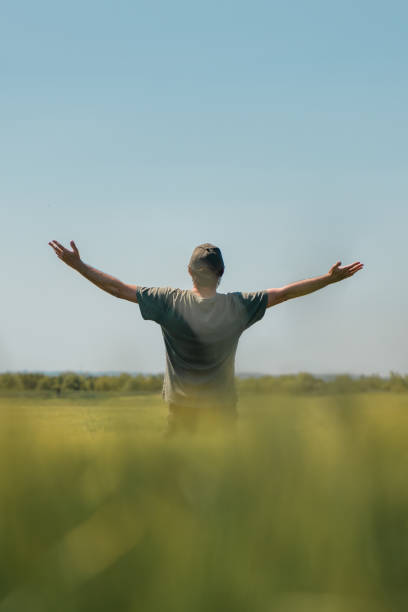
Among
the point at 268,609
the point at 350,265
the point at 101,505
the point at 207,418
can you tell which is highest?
the point at 350,265

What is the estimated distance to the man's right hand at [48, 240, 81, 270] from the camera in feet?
16.8

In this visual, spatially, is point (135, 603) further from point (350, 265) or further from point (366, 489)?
point (350, 265)

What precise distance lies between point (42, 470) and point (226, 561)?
0.91 feet

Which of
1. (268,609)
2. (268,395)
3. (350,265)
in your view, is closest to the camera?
(268,609)

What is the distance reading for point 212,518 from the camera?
81 cm

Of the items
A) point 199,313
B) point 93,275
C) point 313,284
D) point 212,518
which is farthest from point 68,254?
point 212,518

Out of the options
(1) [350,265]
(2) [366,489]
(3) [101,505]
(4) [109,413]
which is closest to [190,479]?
(3) [101,505]

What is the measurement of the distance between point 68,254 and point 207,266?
111cm

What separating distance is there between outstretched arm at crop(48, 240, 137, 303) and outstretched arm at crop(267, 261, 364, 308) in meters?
1.11

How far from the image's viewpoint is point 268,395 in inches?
44.0

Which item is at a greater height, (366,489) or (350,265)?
(350,265)

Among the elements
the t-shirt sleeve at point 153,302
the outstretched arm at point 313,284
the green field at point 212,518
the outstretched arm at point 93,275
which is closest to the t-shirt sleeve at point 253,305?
the outstretched arm at point 313,284

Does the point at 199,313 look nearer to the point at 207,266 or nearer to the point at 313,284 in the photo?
the point at 207,266

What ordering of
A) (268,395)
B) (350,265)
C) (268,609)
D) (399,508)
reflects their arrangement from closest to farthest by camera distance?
(268,609) → (399,508) → (268,395) → (350,265)
